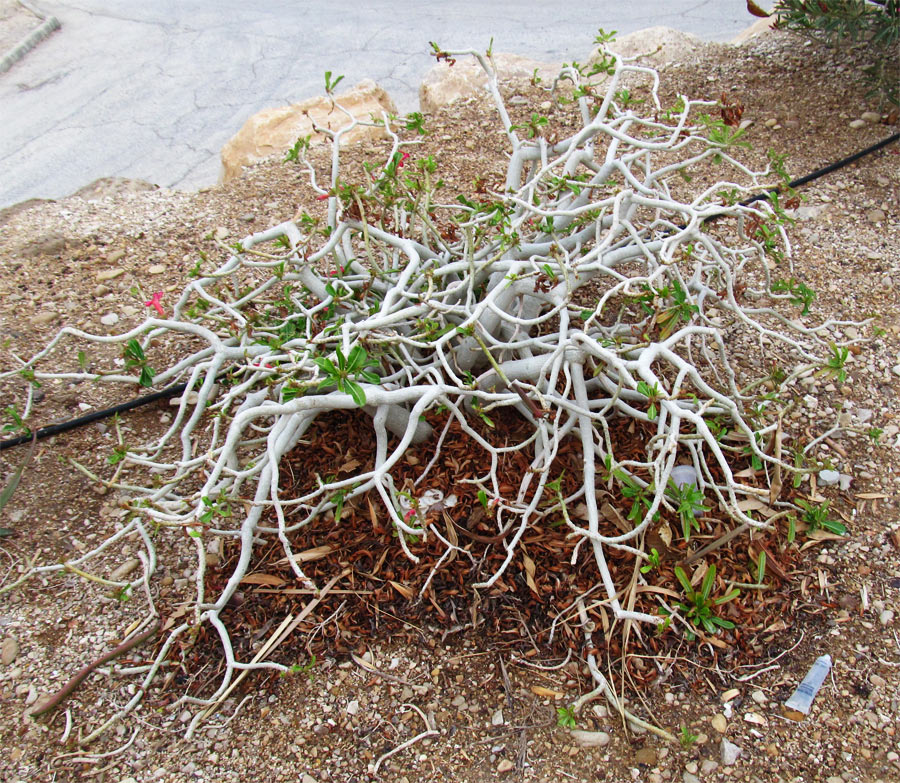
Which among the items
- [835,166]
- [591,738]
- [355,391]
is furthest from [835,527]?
[835,166]

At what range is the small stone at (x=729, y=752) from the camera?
1.57 metres

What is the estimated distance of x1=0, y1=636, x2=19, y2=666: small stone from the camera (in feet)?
5.90

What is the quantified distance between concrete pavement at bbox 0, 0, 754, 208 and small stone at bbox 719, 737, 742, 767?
13.2 ft

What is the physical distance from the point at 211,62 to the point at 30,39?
5.36 ft

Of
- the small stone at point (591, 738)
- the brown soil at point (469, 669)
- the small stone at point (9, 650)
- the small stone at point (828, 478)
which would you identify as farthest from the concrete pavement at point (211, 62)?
the small stone at point (591, 738)

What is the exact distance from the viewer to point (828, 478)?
2035mm

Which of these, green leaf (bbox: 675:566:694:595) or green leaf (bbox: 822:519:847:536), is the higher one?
green leaf (bbox: 675:566:694:595)

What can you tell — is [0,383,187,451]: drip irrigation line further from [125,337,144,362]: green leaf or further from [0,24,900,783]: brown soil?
[125,337,144,362]: green leaf

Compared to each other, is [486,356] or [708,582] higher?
[486,356]

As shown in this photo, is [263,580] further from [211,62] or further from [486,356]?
[211,62]

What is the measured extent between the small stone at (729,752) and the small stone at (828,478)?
76 cm

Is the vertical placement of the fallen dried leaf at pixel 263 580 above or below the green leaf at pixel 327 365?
below

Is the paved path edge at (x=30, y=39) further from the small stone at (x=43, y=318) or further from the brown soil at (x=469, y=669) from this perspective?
the brown soil at (x=469, y=669)

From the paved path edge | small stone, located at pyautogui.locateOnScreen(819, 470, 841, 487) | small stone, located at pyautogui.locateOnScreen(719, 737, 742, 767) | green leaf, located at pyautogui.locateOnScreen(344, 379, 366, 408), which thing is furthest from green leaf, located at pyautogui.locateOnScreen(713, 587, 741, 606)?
the paved path edge
